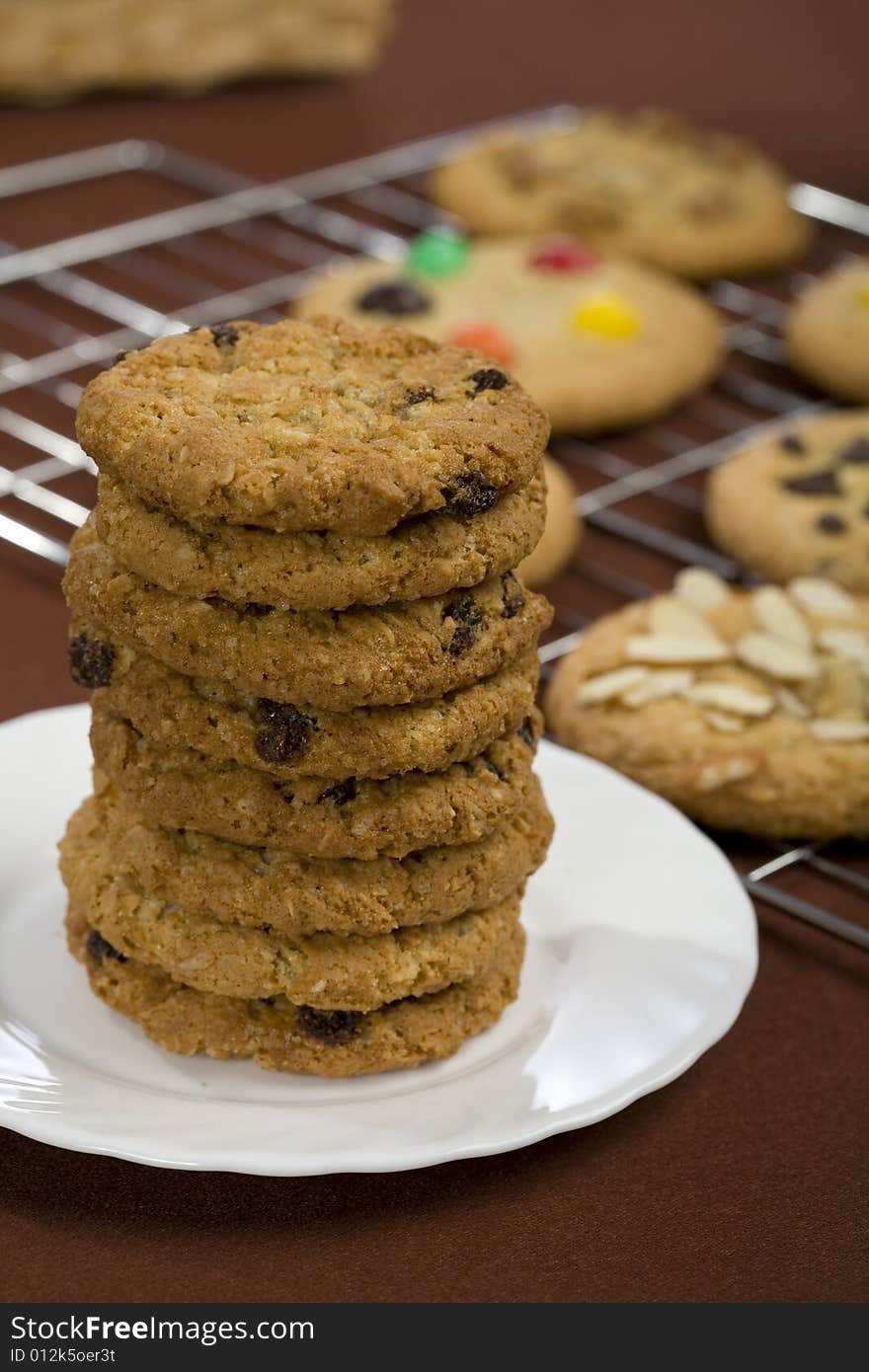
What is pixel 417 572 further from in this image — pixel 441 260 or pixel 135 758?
pixel 441 260

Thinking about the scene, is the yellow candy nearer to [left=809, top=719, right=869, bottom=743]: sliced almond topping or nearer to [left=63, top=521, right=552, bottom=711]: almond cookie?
[left=809, top=719, right=869, bottom=743]: sliced almond topping

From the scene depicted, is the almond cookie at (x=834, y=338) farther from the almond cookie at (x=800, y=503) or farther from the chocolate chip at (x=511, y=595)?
the chocolate chip at (x=511, y=595)

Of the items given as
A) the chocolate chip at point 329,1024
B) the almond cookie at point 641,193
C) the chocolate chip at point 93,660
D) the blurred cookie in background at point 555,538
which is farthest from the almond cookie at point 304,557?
the almond cookie at point 641,193

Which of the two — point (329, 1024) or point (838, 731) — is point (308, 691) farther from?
point (838, 731)

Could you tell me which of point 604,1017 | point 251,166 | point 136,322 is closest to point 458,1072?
point 604,1017

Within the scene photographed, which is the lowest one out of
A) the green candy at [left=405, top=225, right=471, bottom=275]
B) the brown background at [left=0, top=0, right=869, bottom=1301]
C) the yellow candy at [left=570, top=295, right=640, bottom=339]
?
the brown background at [left=0, top=0, right=869, bottom=1301]

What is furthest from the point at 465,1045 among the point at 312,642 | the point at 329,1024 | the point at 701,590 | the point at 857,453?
the point at 857,453

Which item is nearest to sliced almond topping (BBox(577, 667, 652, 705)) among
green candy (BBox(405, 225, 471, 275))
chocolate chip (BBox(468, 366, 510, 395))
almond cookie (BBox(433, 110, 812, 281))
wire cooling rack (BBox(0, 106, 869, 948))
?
wire cooling rack (BBox(0, 106, 869, 948))
